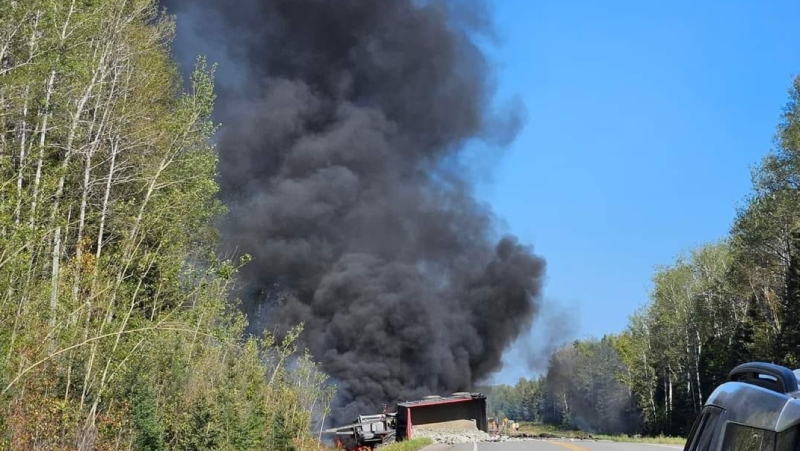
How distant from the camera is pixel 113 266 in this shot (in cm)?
1167

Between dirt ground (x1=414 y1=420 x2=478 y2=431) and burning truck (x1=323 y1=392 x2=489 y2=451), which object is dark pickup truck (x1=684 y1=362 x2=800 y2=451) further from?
dirt ground (x1=414 y1=420 x2=478 y2=431)

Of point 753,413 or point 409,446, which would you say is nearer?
point 753,413

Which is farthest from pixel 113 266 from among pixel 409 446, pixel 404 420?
pixel 404 420

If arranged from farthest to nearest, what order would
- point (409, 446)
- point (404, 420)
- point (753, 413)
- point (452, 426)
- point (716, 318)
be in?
point (716, 318) → point (452, 426) → point (404, 420) → point (409, 446) → point (753, 413)

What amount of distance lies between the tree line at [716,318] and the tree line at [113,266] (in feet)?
77.2

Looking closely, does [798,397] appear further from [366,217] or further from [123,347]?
[366,217]

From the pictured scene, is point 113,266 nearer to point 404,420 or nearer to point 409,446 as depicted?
point 409,446

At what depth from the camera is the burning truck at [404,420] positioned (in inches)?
1114

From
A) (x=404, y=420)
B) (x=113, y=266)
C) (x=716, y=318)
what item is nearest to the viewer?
(x=113, y=266)

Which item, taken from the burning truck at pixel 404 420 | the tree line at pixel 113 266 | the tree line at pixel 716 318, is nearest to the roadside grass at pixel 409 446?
the tree line at pixel 113 266

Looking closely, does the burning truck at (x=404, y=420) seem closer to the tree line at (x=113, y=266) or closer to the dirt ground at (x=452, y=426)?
the dirt ground at (x=452, y=426)

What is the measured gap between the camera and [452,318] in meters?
46.9

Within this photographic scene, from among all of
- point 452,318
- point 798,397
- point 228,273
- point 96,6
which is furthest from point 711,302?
point 798,397

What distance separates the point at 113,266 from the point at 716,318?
44.8m
